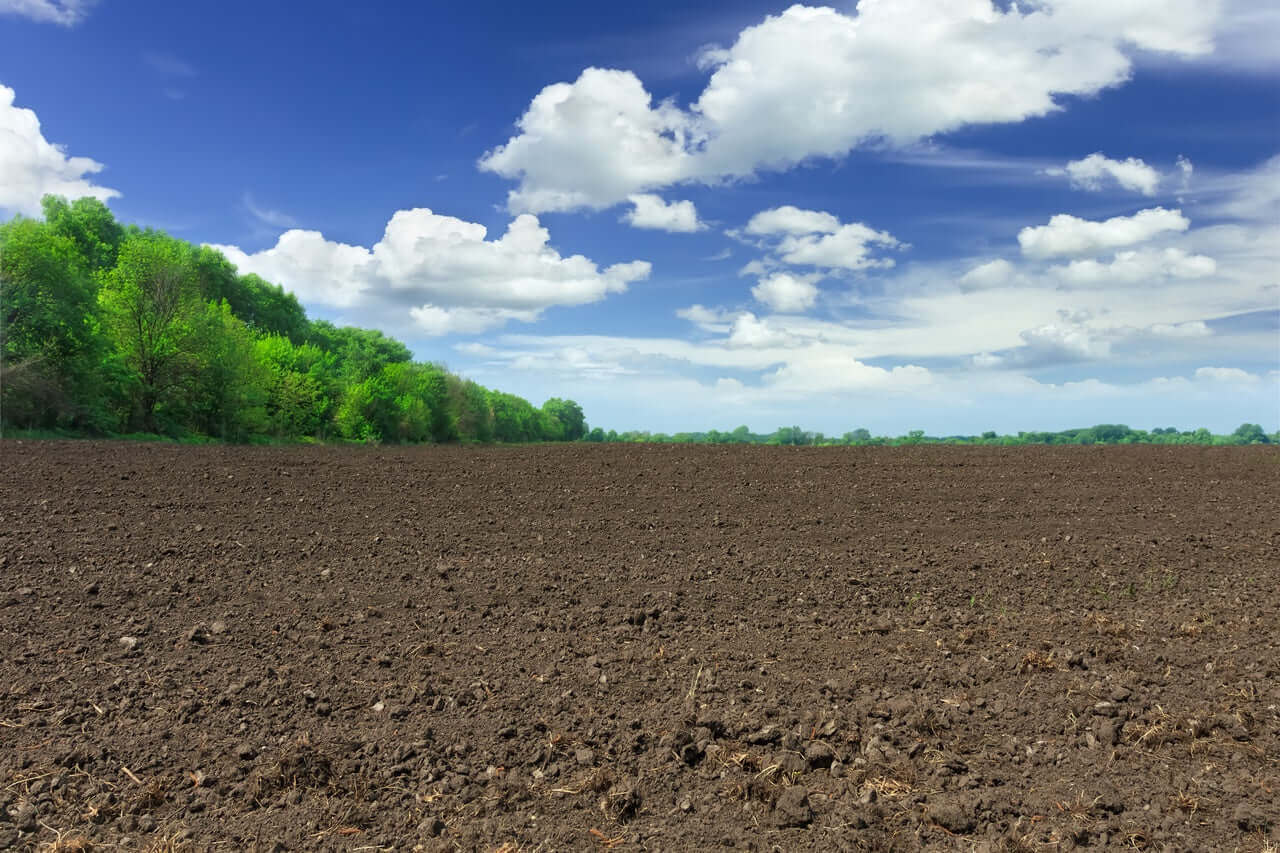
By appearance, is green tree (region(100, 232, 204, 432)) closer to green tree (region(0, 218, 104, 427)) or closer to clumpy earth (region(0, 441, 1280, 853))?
green tree (region(0, 218, 104, 427))

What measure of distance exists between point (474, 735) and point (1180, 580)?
366 inches

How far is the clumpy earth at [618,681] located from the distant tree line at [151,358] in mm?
18702

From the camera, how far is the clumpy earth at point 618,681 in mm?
4160

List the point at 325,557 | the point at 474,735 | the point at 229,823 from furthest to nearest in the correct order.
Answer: the point at 325,557, the point at 474,735, the point at 229,823

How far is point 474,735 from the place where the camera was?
4.93m

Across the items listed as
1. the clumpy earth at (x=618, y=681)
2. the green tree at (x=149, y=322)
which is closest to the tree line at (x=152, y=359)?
the green tree at (x=149, y=322)

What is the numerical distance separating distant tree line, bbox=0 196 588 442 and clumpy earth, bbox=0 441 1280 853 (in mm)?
18702

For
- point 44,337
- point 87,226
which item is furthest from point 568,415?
point 44,337

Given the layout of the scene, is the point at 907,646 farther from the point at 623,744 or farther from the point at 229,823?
the point at 229,823

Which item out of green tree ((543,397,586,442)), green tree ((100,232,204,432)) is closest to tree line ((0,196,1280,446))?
green tree ((100,232,204,432))

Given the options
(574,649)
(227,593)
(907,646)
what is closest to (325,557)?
(227,593)

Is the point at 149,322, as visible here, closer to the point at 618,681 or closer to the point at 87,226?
the point at 87,226

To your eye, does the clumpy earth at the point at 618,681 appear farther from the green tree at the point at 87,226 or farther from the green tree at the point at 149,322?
the green tree at the point at 87,226

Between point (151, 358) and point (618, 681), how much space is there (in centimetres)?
3401
